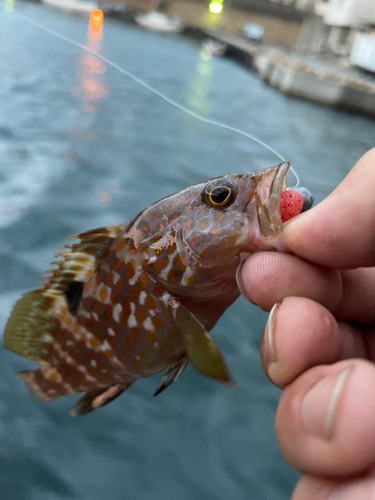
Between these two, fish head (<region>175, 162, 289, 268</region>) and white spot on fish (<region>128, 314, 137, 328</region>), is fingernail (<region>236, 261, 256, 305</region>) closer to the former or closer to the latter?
fish head (<region>175, 162, 289, 268</region>)

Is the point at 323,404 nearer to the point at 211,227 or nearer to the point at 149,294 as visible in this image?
the point at 211,227

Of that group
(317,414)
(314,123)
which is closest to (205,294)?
(317,414)

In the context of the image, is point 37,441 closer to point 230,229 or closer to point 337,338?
point 230,229

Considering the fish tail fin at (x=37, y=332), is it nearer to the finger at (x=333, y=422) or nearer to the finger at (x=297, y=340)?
the finger at (x=297, y=340)

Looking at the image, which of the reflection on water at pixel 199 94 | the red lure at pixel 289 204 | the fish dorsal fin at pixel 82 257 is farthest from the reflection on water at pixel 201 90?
the red lure at pixel 289 204

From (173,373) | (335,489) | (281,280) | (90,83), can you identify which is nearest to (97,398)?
(173,373)

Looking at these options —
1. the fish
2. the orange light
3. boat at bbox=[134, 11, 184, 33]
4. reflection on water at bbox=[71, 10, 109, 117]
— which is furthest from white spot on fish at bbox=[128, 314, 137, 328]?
boat at bbox=[134, 11, 184, 33]
